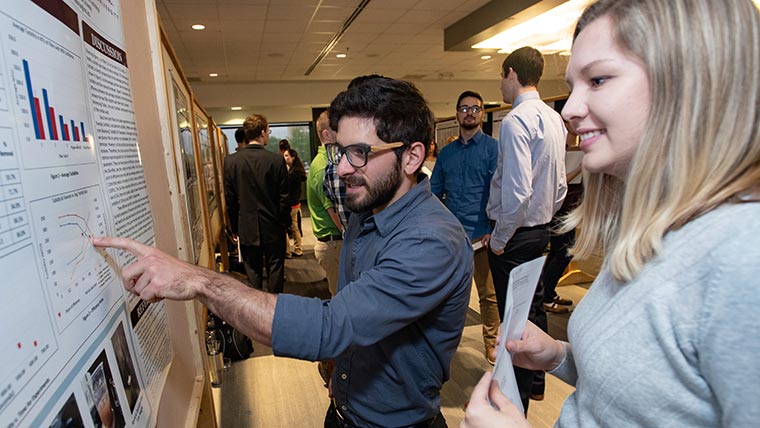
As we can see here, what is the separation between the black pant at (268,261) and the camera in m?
3.92

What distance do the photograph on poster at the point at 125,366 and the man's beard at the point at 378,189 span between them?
645 millimetres

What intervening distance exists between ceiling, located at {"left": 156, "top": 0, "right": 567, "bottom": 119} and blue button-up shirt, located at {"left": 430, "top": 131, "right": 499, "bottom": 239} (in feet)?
10.4

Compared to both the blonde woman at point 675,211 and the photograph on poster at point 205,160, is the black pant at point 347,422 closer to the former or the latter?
the blonde woman at point 675,211

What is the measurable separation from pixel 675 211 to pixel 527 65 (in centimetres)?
211

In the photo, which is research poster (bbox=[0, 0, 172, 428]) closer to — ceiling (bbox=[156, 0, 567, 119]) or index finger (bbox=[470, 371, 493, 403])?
index finger (bbox=[470, 371, 493, 403])

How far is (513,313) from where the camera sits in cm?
79

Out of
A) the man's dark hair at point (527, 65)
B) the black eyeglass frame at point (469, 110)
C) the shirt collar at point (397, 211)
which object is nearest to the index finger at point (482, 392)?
the shirt collar at point (397, 211)

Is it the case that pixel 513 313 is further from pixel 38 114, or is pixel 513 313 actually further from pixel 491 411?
pixel 38 114

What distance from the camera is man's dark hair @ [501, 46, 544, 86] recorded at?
242 cm

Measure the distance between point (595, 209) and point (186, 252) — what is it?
50.6 inches

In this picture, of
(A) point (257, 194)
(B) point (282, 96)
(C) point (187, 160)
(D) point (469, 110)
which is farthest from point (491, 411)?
(B) point (282, 96)

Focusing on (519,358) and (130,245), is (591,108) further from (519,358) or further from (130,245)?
(130,245)

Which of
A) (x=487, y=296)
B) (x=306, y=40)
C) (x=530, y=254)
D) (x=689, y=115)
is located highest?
(x=306, y=40)

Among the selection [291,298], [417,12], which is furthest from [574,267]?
[291,298]
